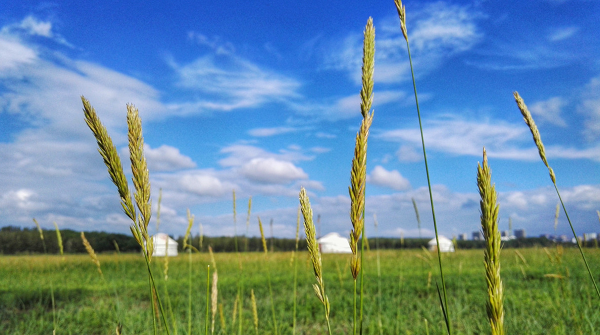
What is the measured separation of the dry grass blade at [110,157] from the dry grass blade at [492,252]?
2.83 ft

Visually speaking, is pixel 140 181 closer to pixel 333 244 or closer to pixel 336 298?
pixel 336 298

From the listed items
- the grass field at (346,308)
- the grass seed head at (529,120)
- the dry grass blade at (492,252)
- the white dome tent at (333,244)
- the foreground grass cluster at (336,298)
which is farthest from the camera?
the white dome tent at (333,244)

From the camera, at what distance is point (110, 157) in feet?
3.30

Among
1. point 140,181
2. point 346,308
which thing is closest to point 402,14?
point 140,181

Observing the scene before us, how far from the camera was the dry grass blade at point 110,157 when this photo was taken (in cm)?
100

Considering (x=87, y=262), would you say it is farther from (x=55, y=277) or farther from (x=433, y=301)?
(x=433, y=301)

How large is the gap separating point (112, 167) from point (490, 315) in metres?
1.00

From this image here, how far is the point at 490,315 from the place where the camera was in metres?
0.84

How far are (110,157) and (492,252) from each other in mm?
969

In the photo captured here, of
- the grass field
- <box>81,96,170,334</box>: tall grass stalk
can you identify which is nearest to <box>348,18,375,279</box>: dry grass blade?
<box>81,96,170,334</box>: tall grass stalk

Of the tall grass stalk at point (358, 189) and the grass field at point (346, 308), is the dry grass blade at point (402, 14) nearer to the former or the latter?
the tall grass stalk at point (358, 189)

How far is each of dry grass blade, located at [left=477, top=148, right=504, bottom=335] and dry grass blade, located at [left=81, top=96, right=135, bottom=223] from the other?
86 centimetres

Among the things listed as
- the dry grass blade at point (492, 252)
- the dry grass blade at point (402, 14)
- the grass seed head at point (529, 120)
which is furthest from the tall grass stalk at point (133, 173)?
the grass seed head at point (529, 120)

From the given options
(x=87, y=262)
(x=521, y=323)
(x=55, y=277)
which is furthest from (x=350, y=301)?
(x=87, y=262)
